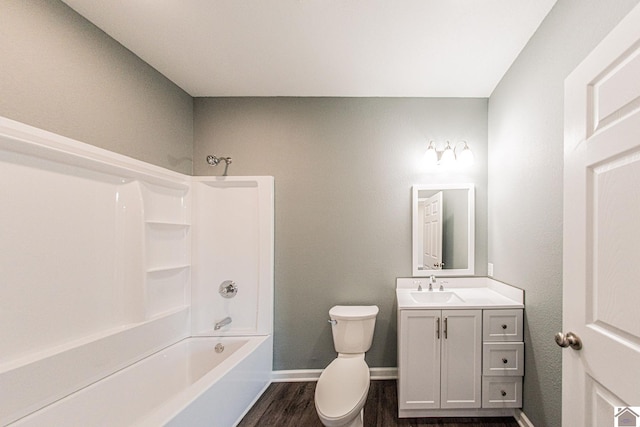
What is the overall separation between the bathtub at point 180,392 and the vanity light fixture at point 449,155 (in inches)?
86.4

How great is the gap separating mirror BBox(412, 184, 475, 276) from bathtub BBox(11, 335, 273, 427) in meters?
1.62

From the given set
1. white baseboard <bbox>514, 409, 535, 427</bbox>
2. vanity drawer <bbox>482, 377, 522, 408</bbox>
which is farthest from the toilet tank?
white baseboard <bbox>514, 409, 535, 427</bbox>

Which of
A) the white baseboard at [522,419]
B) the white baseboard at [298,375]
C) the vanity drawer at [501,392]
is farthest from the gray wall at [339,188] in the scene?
the white baseboard at [522,419]

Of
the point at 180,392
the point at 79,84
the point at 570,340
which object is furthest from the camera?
the point at 180,392

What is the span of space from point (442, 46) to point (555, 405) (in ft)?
7.54

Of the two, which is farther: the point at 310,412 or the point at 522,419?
the point at 310,412

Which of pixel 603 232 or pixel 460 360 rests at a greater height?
pixel 603 232

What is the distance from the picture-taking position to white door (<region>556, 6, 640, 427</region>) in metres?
0.80

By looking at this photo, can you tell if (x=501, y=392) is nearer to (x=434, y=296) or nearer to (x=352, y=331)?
(x=434, y=296)

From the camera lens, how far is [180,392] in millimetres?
1717

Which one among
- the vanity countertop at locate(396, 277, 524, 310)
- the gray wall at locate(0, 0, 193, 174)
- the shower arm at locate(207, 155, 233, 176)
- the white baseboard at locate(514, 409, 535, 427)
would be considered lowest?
→ the white baseboard at locate(514, 409, 535, 427)

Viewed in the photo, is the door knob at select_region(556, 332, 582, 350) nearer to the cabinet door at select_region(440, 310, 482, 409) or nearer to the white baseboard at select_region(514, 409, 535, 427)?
the cabinet door at select_region(440, 310, 482, 409)

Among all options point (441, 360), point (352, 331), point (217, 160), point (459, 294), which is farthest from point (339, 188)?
point (441, 360)

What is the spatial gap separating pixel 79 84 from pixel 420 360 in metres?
2.83
